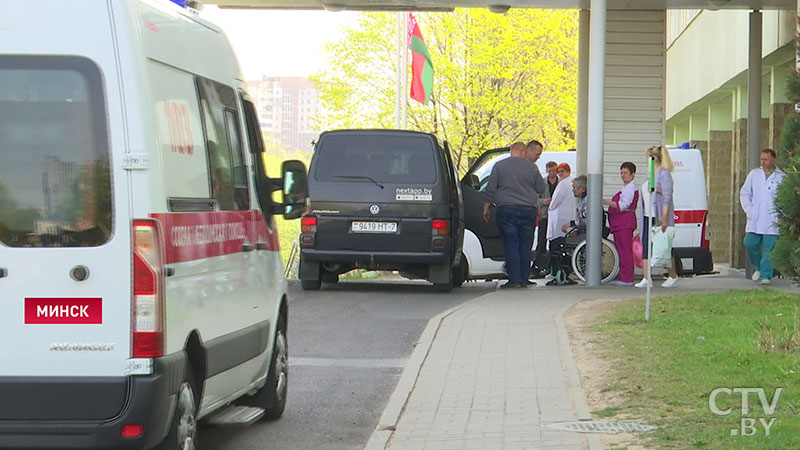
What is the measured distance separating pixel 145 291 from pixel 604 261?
14.9 m

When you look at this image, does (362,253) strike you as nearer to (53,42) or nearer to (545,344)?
(545,344)

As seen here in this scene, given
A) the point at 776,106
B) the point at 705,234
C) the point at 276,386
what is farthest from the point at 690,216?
the point at 276,386

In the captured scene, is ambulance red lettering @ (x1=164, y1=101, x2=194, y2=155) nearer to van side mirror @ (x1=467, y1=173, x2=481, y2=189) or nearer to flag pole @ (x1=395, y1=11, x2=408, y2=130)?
van side mirror @ (x1=467, y1=173, x2=481, y2=189)

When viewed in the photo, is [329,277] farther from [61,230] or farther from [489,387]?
[61,230]

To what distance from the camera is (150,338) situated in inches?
240

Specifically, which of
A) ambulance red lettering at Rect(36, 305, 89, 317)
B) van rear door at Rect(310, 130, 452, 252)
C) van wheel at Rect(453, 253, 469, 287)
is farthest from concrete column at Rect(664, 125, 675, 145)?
ambulance red lettering at Rect(36, 305, 89, 317)

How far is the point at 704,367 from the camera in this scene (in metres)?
10.3

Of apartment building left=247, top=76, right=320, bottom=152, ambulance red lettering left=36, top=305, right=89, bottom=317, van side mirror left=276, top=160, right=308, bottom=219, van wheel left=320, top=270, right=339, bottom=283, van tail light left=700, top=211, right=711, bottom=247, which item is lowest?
van wheel left=320, top=270, right=339, bottom=283

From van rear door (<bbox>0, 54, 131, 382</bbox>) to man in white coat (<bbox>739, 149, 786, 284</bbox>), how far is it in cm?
1406

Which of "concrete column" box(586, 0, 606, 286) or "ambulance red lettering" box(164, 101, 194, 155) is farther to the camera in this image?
"concrete column" box(586, 0, 606, 286)

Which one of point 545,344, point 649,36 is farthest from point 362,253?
point 649,36

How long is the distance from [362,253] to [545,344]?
18.6 feet

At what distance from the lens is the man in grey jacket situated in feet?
62.4

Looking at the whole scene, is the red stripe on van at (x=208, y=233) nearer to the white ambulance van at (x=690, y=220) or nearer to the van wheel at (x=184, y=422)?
the van wheel at (x=184, y=422)
